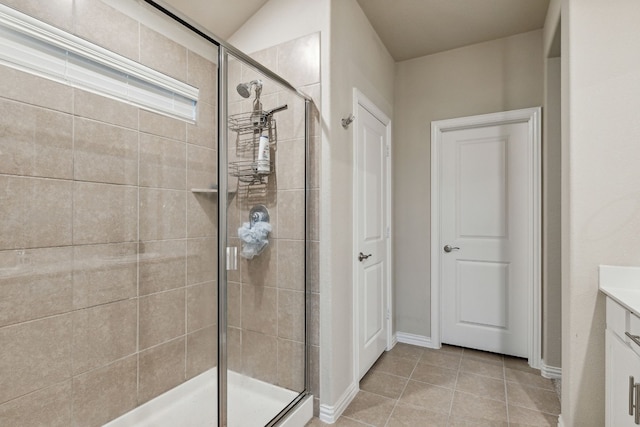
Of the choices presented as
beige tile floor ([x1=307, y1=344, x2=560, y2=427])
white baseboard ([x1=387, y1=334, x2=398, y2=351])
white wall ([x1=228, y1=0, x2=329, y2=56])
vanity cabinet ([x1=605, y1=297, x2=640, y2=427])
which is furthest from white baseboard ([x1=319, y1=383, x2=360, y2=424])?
white wall ([x1=228, y1=0, x2=329, y2=56])

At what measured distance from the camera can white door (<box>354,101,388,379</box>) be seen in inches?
92.1

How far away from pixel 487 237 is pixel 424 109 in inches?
51.0

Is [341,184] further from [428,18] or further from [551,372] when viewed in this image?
[551,372]

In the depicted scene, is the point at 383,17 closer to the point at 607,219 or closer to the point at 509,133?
the point at 509,133

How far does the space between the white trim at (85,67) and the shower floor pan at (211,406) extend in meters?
1.34

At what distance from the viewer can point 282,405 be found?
1.78m

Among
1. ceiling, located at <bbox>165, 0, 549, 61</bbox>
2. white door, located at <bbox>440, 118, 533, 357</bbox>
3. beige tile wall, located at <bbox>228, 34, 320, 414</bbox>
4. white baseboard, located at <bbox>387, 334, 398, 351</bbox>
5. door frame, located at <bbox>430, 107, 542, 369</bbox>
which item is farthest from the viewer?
white baseboard, located at <bbox>387, 334, 398, 351</bbox>

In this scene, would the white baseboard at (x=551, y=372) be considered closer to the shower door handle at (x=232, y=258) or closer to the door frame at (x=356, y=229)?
the door frame at (x=356, y=229)

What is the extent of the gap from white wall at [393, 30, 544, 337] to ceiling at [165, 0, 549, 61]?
0.17 metres

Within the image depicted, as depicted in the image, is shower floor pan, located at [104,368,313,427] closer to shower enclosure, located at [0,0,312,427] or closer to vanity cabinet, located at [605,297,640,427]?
shower enclosure, located at [0,0,312,427]

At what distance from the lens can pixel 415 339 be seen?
3049 mm

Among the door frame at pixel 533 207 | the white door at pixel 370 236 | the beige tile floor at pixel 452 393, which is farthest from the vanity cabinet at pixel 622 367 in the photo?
the white door at pixel 370 236

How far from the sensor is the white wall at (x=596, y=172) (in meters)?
1.57

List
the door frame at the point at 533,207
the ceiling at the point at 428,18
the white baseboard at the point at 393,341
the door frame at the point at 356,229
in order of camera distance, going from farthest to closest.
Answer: the white baseboard at the point at 393,341 → the door frame at the point at 533,207 → the door frame at the point at 356,229 → the ceiling at the point at 428,18
